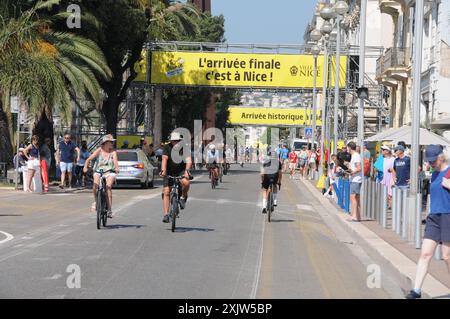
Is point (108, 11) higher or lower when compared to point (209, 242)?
higher

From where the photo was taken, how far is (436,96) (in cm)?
3322

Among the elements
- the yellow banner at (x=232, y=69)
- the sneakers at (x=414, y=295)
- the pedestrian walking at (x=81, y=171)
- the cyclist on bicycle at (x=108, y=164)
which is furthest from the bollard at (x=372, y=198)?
the yellow banner at (x=232, y=69)

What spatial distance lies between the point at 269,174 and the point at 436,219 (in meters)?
11.1

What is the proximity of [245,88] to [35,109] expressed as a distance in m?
25.0

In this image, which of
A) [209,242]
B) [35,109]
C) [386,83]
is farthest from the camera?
[386,83]

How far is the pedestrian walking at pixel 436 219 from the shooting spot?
379 inches

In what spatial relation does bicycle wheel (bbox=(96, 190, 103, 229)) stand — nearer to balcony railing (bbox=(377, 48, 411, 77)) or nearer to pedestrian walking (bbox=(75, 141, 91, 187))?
pedestrian walking (bbox=(75, 141, 91, 187))

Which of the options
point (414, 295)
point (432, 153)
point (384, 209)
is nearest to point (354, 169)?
point (384, 209)

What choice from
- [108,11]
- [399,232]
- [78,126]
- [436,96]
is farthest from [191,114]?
[399,232]

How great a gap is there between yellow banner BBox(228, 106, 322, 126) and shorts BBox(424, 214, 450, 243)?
83.4 m

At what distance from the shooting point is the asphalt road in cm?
1017

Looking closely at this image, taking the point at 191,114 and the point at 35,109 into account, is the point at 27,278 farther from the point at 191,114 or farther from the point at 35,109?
the point at 191,114

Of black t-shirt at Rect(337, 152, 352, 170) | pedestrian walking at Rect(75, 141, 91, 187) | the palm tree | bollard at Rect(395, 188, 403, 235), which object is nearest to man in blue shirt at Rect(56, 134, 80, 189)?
pedestrian walking at Rect(75, 141, 91, 187)
